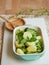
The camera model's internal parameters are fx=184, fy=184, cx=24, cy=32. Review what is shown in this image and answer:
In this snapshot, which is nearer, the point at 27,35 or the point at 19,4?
the point at 27,35

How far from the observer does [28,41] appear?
87 centimetres

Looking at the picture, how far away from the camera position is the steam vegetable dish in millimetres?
826

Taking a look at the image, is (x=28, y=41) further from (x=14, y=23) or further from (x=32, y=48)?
(x=14, y=23)

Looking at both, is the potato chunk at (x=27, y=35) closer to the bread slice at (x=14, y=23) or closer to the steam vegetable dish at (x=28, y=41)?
the steam vegetable dish at (x=28, y=41)

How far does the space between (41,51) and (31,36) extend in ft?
0.31

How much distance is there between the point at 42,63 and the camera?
32.7 inches

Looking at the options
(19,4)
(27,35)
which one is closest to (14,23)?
(27,35)

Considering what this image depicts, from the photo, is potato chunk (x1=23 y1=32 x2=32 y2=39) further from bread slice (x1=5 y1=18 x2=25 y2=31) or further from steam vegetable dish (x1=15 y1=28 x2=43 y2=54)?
bread slice (x1=5 y1=18 x2=25 y2=31)

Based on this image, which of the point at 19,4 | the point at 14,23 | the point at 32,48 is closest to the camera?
the point at 32,48

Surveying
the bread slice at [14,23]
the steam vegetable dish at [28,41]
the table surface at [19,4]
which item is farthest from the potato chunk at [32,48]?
the table surface at [19,4]

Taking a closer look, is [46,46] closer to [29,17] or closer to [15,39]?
[15,39]

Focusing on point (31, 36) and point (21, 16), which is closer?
point (31, 36)

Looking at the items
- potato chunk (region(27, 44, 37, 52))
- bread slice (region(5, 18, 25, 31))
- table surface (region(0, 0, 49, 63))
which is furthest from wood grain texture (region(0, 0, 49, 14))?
potato chunk (region(27, 44, 37, 52))

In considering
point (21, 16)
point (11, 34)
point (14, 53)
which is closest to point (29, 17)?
point (21, 16)
